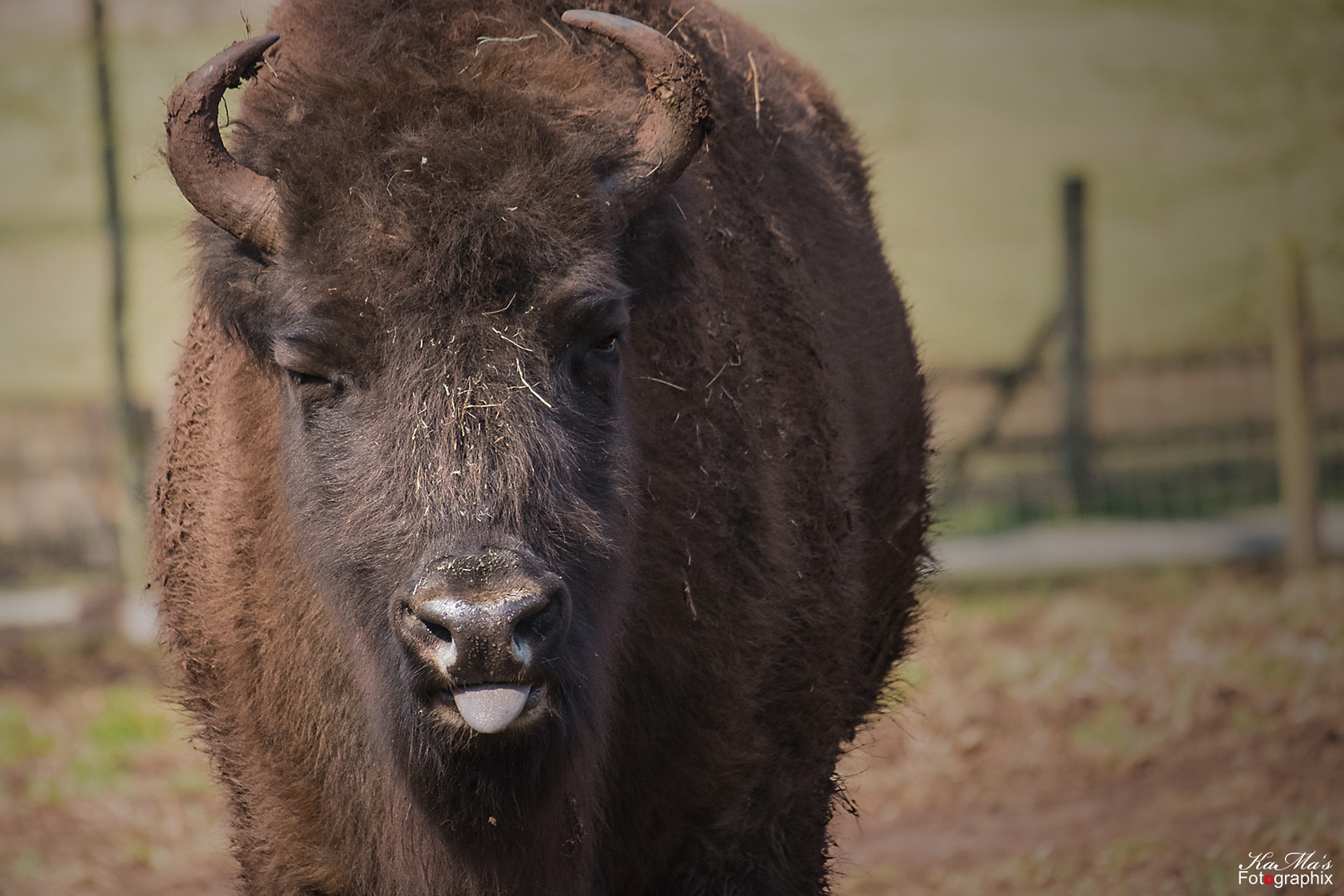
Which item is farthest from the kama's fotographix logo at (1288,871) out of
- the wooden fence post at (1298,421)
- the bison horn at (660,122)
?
the wooden fence post at (1298,421)

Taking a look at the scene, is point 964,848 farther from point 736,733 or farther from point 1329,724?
point 736,733

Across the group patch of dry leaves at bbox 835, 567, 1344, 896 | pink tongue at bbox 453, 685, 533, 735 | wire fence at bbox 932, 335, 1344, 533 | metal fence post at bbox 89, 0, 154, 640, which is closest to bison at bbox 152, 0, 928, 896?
pink tongue at bbox 453, 685, 533, 735

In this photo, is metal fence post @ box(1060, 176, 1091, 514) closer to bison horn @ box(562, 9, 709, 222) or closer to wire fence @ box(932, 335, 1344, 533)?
wire fence @ box(932, 335, 1344, 533)

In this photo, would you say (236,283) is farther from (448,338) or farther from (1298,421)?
(1298,421)

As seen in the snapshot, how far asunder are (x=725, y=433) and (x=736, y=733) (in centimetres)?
89

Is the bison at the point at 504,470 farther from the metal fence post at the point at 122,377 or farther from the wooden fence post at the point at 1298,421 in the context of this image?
the wooden fence post at the point at 1298,421

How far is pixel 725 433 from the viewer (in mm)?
3547

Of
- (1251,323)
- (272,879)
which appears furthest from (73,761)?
(1251,323)

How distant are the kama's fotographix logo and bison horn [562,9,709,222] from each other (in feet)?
13.4

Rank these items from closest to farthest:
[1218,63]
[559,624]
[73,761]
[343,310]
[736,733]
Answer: [559,624] → [343,310] → [736,733] → [73,761] → [1218,63]

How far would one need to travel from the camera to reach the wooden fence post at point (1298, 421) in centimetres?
962

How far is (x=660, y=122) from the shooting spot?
2998 millimetres

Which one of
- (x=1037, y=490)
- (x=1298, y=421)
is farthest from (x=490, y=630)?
(x=1037, y=490)

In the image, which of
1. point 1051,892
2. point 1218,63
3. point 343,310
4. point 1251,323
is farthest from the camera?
point 1218,63
